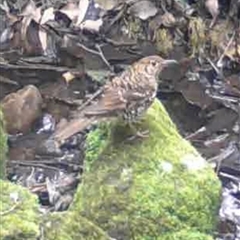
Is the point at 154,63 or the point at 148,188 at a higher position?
the point at 154,63

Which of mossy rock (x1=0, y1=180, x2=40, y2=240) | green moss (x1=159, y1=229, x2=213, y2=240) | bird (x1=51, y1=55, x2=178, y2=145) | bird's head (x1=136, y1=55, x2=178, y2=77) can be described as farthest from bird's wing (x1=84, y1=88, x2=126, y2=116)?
mossy rock (x1=0, y1=180, x2=40, y2=240)

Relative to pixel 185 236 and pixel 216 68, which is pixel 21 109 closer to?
pixel 216 68

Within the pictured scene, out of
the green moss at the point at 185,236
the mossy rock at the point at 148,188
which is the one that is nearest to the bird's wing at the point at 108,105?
the mossy rock at the point at 148,188

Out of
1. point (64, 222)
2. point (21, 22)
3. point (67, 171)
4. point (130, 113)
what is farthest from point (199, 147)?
point (21, 22)

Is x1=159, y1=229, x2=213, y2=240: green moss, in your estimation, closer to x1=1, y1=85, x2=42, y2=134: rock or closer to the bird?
the bird

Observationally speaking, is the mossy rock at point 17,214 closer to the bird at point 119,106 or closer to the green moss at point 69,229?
the green moss at point 69,229

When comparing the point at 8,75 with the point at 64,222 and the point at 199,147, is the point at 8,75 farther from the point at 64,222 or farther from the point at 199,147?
the point at 64,222

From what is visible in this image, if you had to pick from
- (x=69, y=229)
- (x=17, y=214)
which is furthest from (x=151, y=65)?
(x=17, y=214)
